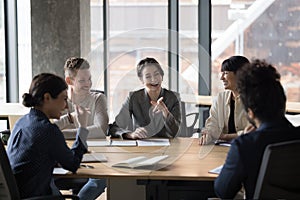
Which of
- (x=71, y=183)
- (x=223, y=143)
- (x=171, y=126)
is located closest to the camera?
(x=71, y=183)

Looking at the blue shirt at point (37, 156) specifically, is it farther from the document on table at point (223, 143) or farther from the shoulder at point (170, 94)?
the shoulder at point (170, 94)

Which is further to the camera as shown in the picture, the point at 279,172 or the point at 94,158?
the point at 94,158

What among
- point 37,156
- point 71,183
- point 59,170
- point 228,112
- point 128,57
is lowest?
point 71,183

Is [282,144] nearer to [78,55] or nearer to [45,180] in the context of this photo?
[45,180]

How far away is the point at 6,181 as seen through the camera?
8.90ft

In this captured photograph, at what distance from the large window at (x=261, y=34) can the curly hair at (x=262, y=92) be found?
4013 millimetres

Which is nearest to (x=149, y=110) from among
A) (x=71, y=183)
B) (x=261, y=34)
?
(x=71, y=183)

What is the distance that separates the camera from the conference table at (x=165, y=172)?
2986 millimetres

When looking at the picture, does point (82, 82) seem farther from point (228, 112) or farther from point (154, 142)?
point (228, 112)

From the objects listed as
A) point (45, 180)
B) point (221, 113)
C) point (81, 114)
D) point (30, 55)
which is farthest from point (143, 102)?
point (30, 55)

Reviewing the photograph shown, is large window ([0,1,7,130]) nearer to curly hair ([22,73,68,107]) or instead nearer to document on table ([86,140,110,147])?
document on table ([86,140,110,147])

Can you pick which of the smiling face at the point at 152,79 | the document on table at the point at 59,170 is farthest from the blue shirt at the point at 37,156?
the smiling face at the point at 152,79

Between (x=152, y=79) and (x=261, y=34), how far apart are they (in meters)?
2.91

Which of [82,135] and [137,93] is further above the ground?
[137,93]
